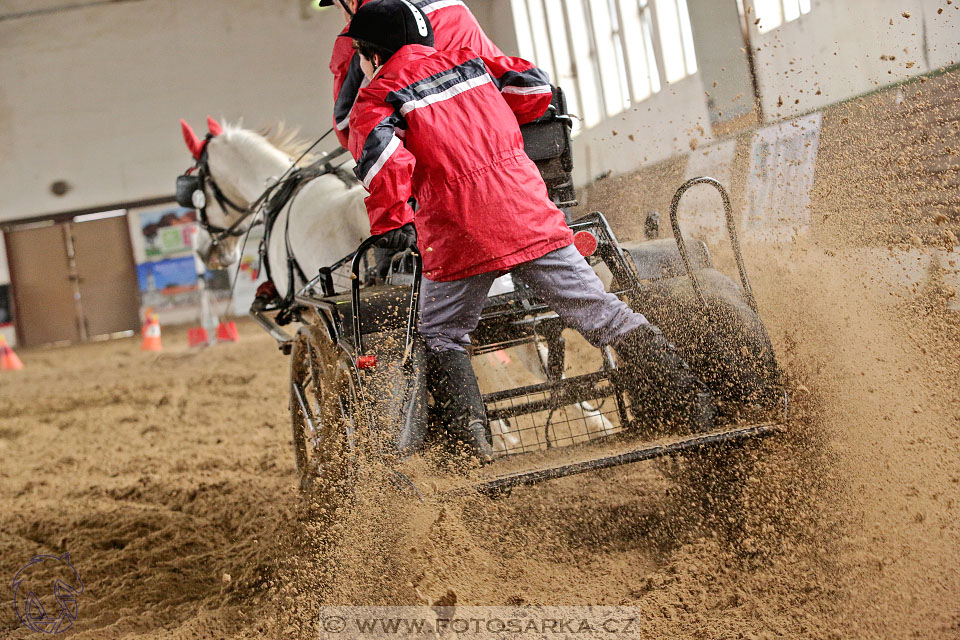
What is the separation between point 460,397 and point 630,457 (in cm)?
Result: 59

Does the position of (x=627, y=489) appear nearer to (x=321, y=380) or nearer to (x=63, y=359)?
(x=321, y=380)

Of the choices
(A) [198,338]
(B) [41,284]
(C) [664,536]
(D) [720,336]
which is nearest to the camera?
(D) [720,336]

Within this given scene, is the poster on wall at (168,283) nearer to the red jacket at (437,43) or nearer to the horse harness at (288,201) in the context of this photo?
the horse harness at (288,201)

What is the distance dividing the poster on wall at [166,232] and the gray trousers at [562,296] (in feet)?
49.6

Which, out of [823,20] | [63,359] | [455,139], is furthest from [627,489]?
[63,359]

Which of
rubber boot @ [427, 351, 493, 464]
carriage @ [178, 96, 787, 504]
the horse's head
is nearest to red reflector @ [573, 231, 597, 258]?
carriage @ [178, 96, 787, 504]

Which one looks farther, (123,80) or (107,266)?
(107,266)

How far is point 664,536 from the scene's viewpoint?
9.18ft

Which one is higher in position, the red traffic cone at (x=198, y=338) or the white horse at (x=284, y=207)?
the white horse at (x=284, y=207)

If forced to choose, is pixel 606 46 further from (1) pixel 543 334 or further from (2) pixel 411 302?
(2) pixel 411 302

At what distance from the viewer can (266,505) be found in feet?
13.1

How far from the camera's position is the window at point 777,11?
21.3ft

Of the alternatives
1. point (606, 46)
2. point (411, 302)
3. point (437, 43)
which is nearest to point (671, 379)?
point (411, 302)

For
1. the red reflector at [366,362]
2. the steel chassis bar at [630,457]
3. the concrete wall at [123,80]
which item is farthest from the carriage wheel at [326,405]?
the concrete wall at [123,80]
